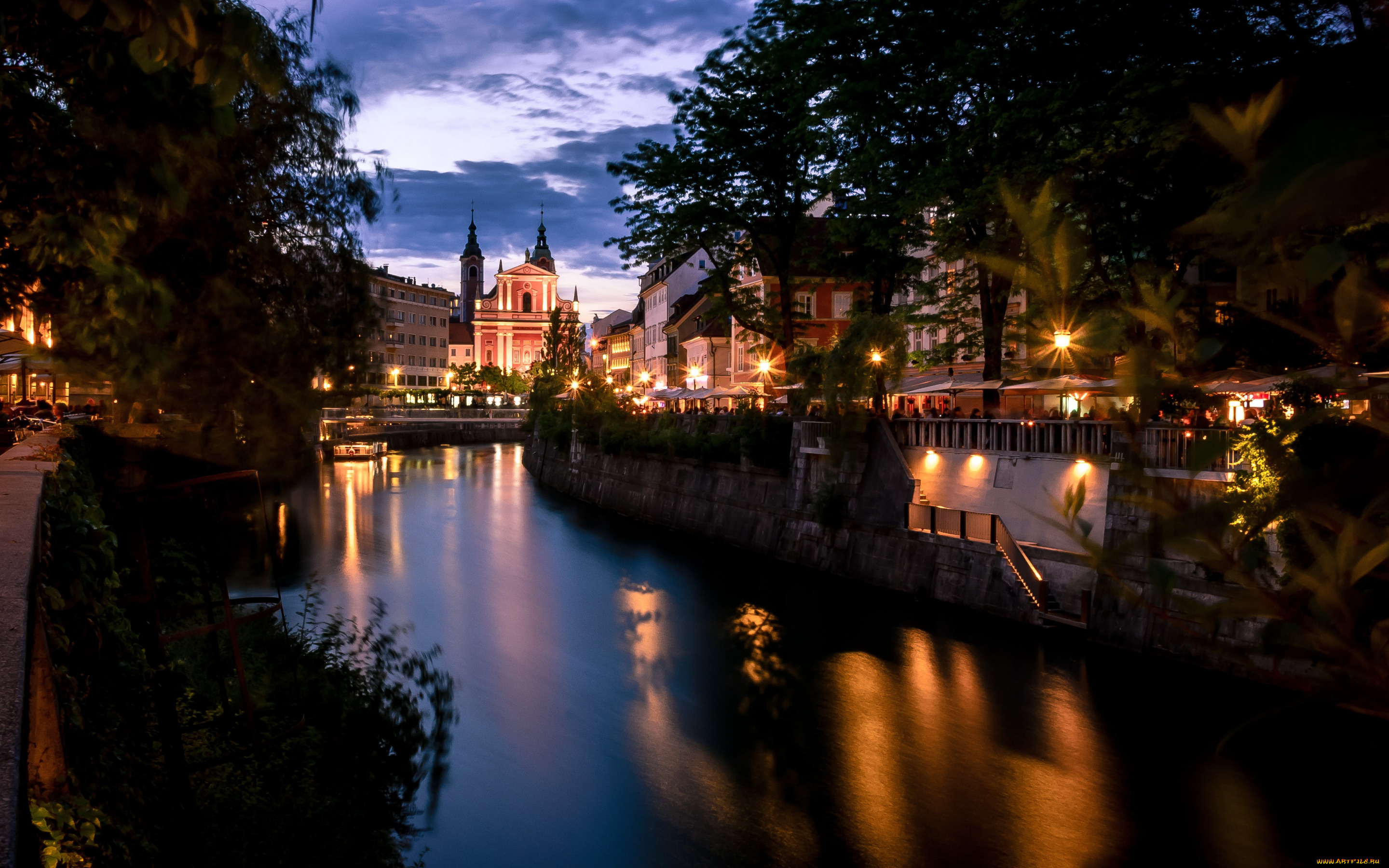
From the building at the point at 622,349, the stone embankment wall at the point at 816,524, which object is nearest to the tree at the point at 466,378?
the building at the point at 622,349

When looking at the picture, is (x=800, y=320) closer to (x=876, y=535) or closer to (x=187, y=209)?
(x=876, y=535)

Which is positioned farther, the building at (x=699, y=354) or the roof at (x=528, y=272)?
the roof at (x=528, y=272)

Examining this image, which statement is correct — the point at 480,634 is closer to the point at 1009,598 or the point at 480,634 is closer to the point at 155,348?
the point at 1009,598

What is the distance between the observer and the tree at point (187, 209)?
3689 mm

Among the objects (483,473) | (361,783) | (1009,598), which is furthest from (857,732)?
(483,473)

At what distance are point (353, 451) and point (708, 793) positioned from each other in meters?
66.8

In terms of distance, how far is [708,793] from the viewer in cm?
1472

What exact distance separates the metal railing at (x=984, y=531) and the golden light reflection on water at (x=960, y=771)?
2218 millimetres

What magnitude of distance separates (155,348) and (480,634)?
20.1 meters

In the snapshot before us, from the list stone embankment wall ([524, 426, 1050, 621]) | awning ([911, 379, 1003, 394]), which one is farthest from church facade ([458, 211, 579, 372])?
awning ([911, 379, 1003, 394])

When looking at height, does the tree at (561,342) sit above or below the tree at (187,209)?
above

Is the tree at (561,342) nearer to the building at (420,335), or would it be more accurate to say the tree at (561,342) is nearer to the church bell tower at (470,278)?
the building at (420,335)

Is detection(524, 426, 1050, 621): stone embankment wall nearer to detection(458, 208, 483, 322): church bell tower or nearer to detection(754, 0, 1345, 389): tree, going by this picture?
Answer: detection(754, 0, 1345, 389): tree

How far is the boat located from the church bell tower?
10336cm
